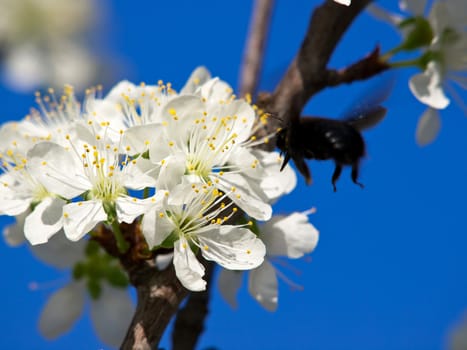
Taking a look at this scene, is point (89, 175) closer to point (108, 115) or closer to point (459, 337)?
point (108, 115)

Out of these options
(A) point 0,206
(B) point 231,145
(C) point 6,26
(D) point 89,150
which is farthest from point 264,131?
(C) point 6,26

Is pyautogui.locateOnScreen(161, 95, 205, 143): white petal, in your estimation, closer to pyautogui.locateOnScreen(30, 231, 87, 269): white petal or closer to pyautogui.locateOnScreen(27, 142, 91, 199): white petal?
pyautogui.locateOnScreen(27, 142, 91, 199): white petal

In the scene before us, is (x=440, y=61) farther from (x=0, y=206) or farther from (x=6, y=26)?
(x=6, y=26)

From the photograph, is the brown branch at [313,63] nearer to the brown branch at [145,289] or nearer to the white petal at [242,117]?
the white petal at [242,117]

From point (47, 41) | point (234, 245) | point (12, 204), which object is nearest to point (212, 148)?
point (234, 245)

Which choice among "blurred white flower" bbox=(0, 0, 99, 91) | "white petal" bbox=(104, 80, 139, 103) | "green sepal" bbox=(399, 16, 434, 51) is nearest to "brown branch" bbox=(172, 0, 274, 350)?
"white petal" bbox=(104, 80, 139, 103)

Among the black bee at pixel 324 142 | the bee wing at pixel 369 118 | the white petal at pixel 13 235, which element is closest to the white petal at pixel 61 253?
the white petal at pixel 13 235
